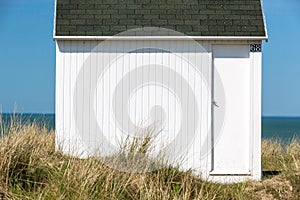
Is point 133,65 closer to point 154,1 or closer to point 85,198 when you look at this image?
point 154,1

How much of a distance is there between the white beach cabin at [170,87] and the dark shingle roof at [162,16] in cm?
3

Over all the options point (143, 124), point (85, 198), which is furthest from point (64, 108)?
point (85, 198)

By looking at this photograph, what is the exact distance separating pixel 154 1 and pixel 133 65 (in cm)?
135

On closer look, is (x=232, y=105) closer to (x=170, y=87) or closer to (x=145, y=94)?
(x=170, y=87)

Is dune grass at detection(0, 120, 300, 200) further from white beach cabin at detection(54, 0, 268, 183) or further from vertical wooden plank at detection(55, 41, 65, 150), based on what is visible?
white beach cabin at detection(54, 0, 268, 183)

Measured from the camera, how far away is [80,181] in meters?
8.19

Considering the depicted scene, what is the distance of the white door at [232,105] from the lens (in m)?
11.5

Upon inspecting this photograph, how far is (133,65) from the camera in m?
11.5

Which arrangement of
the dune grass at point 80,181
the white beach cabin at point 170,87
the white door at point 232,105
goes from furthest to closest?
the white door at point 232,105 < the white beach cabin at point 170,87 < the dune grass at point 80,181

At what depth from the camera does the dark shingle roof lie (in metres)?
11.4

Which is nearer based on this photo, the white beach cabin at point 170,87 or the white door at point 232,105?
the white beach cabin at point 170,87

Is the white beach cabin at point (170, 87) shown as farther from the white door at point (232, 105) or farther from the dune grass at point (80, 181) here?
the dune grass at point (80, 181)

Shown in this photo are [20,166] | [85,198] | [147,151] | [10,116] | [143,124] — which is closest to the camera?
[85,198]

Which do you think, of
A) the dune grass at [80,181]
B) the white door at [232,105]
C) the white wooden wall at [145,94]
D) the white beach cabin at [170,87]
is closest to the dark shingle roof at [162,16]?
the white beach cabin at [170,87]
